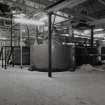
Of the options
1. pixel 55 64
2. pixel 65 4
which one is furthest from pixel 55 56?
pixel 65 4

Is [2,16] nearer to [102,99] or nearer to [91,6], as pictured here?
[91,6]

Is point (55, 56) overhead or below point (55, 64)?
overhead

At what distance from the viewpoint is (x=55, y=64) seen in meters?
4.27

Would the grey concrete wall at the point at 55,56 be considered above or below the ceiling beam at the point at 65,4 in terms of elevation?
below

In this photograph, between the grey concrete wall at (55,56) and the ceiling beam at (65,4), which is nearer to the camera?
the ceiling beam at (65,4)

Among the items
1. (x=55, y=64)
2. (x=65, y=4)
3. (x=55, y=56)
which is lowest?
(x=55, y=64)

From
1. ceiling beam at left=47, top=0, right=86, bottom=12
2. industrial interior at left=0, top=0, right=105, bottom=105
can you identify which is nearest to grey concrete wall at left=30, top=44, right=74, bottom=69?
industrial interior at left=0, top=0, right=105, bottom=105

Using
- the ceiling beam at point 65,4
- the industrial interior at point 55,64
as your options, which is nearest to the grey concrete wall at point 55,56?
the industrial interior at point 55,64

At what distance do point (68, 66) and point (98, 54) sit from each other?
2293 mm

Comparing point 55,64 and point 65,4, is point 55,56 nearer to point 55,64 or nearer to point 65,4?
point 55,64

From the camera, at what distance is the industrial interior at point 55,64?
1957mm

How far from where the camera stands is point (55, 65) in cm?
427

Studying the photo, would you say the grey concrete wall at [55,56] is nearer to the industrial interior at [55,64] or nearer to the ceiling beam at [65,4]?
the industrial interior at [55,64]

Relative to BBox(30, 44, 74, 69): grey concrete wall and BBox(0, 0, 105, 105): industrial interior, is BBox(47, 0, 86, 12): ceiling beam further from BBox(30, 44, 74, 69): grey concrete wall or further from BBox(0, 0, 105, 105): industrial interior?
BBox(30, 44, 74, 69): grey concrete wall
